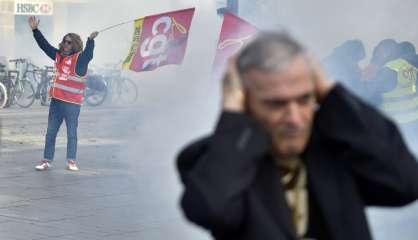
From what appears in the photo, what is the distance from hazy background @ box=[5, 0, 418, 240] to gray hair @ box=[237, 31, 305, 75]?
511cm

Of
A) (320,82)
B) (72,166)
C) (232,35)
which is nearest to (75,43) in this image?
(72,166)

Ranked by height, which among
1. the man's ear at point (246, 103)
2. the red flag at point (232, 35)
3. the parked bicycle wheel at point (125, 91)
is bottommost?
the parked bicycle wheel at point (125, 91)

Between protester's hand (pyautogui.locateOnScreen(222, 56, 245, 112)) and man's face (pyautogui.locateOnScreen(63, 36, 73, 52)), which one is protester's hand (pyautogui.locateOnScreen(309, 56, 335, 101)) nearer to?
protester's hand (pyautogui.locateOnScreen(222, 56, 245, 112))

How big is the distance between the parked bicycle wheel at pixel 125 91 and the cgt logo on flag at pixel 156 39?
10816mm

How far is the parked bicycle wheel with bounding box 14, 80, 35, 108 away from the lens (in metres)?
22.1

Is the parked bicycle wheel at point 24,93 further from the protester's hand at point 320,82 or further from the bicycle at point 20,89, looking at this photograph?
the protester's hand at point 320,82

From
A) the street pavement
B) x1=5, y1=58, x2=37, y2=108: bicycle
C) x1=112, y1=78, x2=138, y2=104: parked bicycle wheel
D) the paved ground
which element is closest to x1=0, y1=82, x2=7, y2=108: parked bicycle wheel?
x1=5, y1=58, x2=37, y2=108: bicycle

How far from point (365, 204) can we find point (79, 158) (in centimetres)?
1063

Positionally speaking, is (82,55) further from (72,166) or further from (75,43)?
(72,166)

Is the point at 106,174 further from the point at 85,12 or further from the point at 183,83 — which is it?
the point at 85,12

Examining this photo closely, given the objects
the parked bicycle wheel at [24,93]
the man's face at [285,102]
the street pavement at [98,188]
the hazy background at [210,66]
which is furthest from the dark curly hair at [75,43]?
the parked bicycle wheel at [24,93]

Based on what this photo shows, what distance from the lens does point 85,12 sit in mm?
23609

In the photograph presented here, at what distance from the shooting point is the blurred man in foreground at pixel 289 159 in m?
2.26

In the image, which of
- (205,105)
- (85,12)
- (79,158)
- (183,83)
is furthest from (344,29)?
(85,12)
